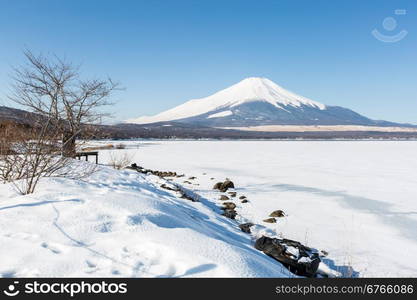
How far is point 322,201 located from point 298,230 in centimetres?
327

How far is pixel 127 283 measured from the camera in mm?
2543

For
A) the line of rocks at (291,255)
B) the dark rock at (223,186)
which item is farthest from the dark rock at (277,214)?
the dark rock at (223,186)

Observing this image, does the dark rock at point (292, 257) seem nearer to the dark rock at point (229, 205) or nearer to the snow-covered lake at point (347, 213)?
the snow-covered lake at point (347, 213)

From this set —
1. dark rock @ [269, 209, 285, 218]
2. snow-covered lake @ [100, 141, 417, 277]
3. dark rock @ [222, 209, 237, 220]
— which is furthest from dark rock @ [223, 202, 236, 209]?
dark rock @ [269, 209, 285, 218]

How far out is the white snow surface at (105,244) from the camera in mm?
2727

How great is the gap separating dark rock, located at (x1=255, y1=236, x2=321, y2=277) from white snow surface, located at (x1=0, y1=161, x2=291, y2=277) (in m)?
0.85

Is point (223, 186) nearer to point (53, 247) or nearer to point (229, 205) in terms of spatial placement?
point (229, 205)

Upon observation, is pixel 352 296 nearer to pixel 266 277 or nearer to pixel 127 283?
pixel 266 277

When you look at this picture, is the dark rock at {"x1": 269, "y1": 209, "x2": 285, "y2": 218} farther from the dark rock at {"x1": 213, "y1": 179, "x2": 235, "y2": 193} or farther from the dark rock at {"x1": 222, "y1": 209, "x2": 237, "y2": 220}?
the dark rock at {"x1": 213, "y1": 179, "x2": 235, "y2": 193}

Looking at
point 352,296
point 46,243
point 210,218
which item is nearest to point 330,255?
point 210,218

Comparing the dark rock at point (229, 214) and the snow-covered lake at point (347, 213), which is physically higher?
the dark rock at point (229, 214)

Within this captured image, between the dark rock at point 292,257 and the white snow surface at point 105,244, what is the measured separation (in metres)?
0.85

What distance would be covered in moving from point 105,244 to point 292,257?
2.85 metres

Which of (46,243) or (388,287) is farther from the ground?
(46,243)
